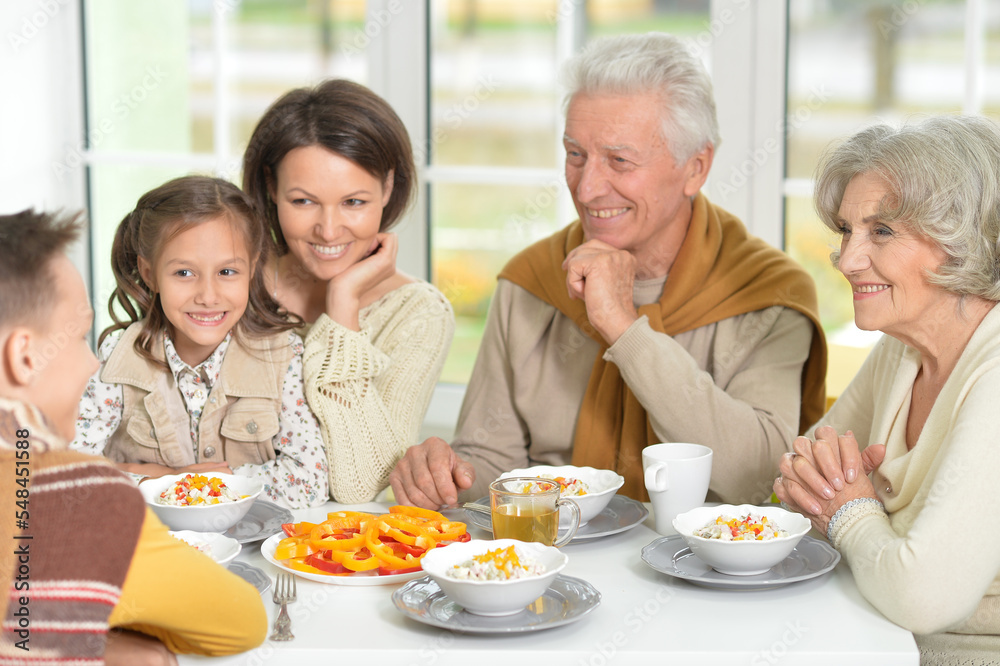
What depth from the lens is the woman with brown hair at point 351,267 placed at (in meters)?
1.84

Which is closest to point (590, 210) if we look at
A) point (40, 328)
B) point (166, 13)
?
point (40, 328)

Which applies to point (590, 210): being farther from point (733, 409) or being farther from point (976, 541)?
point (976, 541)

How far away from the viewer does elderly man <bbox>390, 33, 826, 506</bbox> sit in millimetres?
1829

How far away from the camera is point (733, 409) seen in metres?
1.82

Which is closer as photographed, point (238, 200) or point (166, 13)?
point (238, 200)

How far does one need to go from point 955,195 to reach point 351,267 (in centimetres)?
113

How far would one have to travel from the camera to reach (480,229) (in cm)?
281

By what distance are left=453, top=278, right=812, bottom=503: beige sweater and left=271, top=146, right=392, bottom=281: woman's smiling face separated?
1.23 ft

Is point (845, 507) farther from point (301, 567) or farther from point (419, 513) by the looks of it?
point (301, 567)

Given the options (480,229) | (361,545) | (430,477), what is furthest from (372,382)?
(480,229)

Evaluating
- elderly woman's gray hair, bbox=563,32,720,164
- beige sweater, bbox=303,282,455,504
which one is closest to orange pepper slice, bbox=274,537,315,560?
beige sweater, bbox=303,282,455,504

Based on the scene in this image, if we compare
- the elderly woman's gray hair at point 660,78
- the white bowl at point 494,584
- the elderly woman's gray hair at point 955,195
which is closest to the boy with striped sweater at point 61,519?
the white bowl at point 494,584

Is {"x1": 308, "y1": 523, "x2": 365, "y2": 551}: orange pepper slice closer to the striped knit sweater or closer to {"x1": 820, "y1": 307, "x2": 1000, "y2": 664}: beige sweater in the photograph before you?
the striped knit sweater

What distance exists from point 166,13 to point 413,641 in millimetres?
2367
